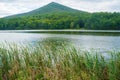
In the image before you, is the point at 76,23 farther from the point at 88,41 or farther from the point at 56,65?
the point at 56,65

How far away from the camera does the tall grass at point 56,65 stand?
7121 mm

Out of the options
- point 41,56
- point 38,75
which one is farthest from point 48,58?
point 38,75

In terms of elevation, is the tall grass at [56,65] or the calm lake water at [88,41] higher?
the tall grass at [56,65]

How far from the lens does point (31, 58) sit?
860cm

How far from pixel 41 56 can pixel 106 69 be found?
77.4 inches

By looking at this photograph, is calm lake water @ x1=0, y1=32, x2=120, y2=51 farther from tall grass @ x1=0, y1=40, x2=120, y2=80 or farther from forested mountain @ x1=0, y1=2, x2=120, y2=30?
forested mountain @ x1=0, y1=2, x2=120, y2=30

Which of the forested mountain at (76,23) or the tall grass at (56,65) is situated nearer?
the tall grass at (56,65)

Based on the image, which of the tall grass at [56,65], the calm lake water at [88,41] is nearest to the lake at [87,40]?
the calm lake water at [88,41]

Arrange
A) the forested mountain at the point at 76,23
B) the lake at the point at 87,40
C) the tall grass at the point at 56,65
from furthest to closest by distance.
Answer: the forested mountain at the point at 76,23 → the lake at the point at 87,40 → the tall grass at the point at 56,65

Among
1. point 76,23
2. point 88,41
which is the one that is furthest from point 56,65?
point 76,23

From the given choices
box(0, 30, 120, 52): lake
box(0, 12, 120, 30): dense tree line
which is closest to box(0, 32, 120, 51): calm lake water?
box(0, 30, 120, 52): lake

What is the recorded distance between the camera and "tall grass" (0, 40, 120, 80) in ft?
23.4

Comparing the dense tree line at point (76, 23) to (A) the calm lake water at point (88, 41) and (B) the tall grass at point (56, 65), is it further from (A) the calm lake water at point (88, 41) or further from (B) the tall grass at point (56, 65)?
(B) the tall grass at point (56, 65)

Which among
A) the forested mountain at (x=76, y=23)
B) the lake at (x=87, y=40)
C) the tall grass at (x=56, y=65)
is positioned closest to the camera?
the tall grass at (x=56, y=65)
